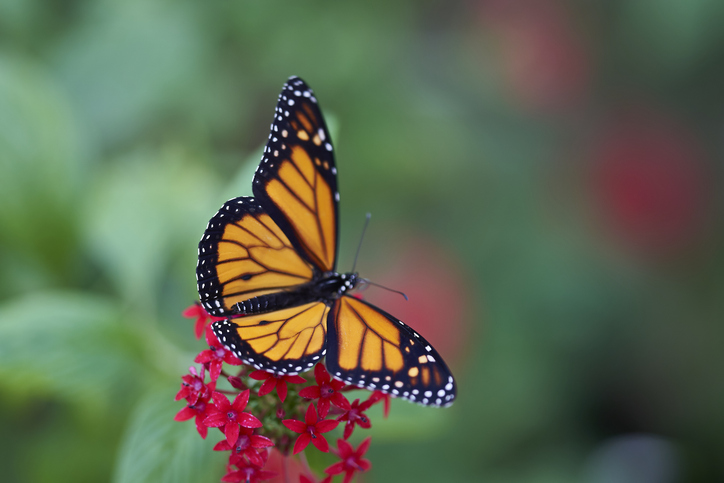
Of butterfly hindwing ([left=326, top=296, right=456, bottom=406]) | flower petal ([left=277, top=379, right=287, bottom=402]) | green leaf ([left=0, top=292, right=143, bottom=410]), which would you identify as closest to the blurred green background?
green leaf ([left=0, top=292, right=143, bottom=410])

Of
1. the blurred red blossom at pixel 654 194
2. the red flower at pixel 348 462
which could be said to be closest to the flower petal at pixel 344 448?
the red flower at pixel 348 462

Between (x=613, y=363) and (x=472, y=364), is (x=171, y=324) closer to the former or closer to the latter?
(x=472, y=364)

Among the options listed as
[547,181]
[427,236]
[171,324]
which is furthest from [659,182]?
[171,324]

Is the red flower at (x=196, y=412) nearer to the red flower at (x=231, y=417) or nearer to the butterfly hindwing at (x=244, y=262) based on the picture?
the red flower at (x=231, y=417)

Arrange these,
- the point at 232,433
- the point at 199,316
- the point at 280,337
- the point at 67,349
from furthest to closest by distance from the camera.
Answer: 1. the point at 67,349
2. the point at 199,316
3. the point at 280,337
4. the point at 232,433

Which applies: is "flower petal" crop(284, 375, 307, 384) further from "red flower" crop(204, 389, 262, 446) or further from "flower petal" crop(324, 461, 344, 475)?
"flower petal" crop(324, 461, 344, 475)

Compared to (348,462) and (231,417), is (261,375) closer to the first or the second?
(231,417)

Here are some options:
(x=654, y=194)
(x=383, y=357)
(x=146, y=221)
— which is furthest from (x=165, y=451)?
(x=654, y=194)

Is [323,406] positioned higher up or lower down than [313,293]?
lower down
